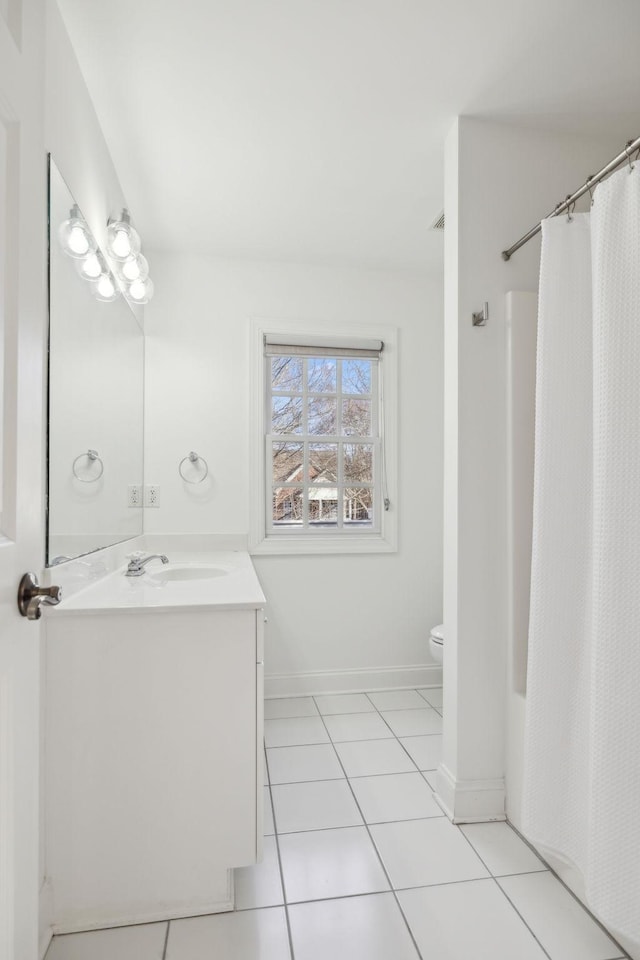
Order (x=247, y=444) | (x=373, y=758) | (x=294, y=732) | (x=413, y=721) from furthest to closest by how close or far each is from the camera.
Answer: (x=247, y=444) < (x=413, y=721) < (x=294, y=732) < (x=373, y=758)

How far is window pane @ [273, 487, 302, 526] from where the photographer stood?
3.04 meters

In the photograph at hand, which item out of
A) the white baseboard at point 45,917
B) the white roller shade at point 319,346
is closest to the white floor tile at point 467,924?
the white baseboard at point 45,917

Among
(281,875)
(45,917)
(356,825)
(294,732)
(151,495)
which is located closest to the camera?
(45,917)

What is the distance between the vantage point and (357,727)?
8.43 ft

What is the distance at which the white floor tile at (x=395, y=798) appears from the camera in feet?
6.17

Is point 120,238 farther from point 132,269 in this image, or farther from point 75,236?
point 75,236

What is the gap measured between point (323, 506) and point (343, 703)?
108cm

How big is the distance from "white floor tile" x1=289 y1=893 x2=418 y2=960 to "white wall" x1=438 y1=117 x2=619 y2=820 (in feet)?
1.66

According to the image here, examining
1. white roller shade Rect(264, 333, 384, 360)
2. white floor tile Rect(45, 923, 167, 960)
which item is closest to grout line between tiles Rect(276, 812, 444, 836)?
white floor tile Rect(45, 923, 167, 960)

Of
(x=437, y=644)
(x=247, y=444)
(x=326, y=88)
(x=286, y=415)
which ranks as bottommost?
(x=437, y=644)

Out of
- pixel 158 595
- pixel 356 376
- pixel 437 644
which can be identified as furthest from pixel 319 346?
pixel 158 595

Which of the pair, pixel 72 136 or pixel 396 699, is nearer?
pixel 72 136

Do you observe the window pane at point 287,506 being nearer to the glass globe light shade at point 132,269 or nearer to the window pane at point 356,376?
the window pane at point 356,376

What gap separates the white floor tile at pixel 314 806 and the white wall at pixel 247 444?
2.93 feet
